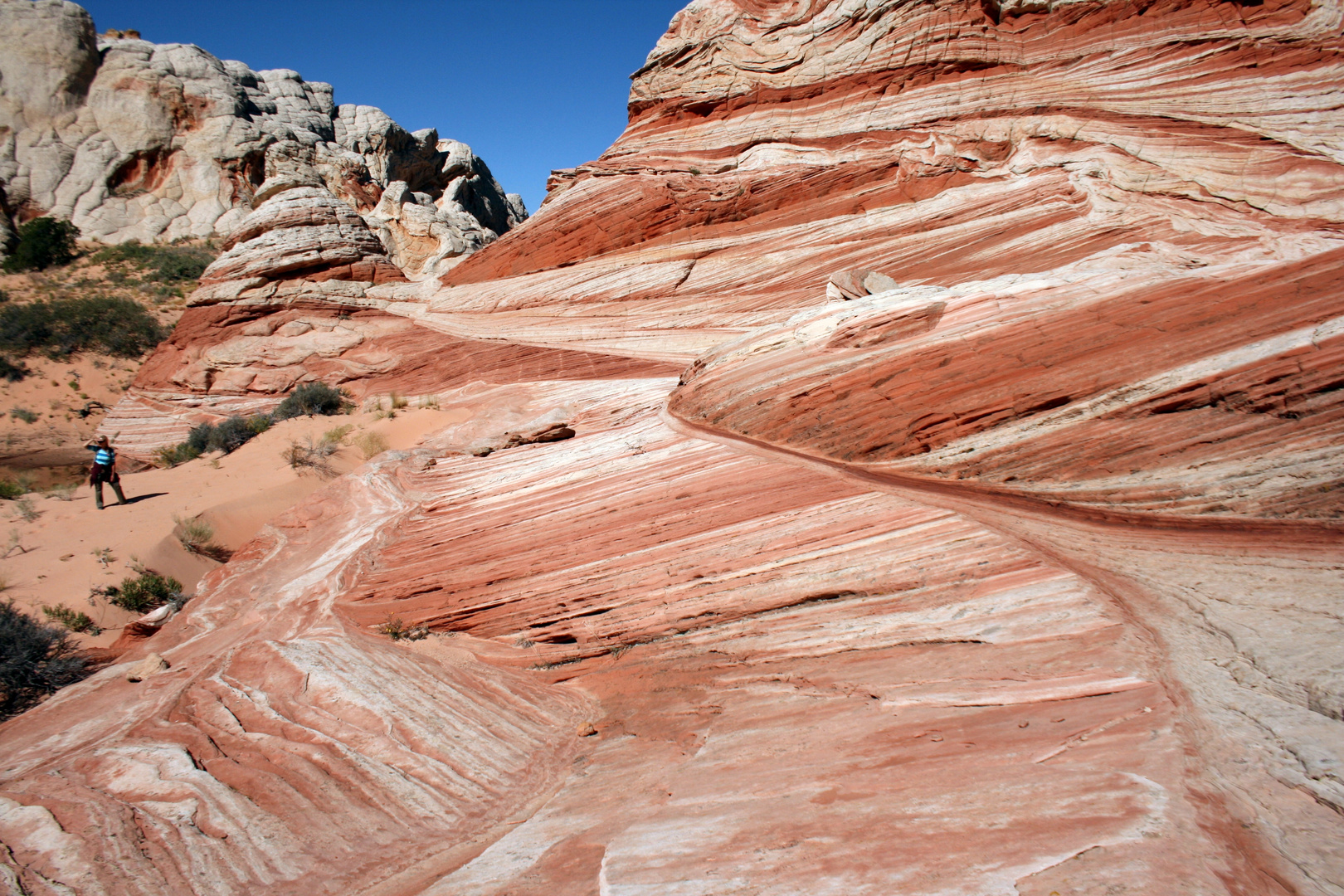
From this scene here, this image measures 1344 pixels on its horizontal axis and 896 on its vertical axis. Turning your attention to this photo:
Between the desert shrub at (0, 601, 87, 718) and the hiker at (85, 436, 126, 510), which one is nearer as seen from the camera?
the desert shrub at (0, 601, 87, 718)

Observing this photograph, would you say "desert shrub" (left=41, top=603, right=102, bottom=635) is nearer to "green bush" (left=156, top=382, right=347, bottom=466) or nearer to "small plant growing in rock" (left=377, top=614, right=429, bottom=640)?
"small plant growing in rock" (left=377, top=614, right=429, bottom=640)

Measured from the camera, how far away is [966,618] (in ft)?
13.1

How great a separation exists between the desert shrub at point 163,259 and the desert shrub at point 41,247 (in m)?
1.09

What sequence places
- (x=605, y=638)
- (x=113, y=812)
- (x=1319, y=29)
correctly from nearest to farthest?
1. (x=113, y=812)
2. (x=605, y=638)
3. (x=1319, y=29)

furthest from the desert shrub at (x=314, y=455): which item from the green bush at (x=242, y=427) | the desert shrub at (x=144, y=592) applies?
the desert shrub at (x=144, y=592)

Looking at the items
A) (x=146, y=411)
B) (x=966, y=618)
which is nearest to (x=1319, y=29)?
(x=966, y=618)

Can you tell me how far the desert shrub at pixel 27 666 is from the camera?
577 cm

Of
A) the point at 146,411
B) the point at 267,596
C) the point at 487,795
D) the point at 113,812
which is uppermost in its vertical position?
the point at 146,411

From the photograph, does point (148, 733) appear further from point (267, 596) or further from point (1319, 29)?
point (1319, 29)

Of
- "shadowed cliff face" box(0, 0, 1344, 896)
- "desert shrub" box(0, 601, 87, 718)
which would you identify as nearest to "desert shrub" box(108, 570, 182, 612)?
"desert shrub" box(0, 601, 87, 718)

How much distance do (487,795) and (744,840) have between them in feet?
6.11

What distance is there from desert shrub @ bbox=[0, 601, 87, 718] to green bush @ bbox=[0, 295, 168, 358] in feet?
61.7

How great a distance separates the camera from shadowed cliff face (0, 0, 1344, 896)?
7.98ft

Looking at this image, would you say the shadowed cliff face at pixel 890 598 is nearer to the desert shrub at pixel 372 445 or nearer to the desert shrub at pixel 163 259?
the desert shrub at pixel 372 445
